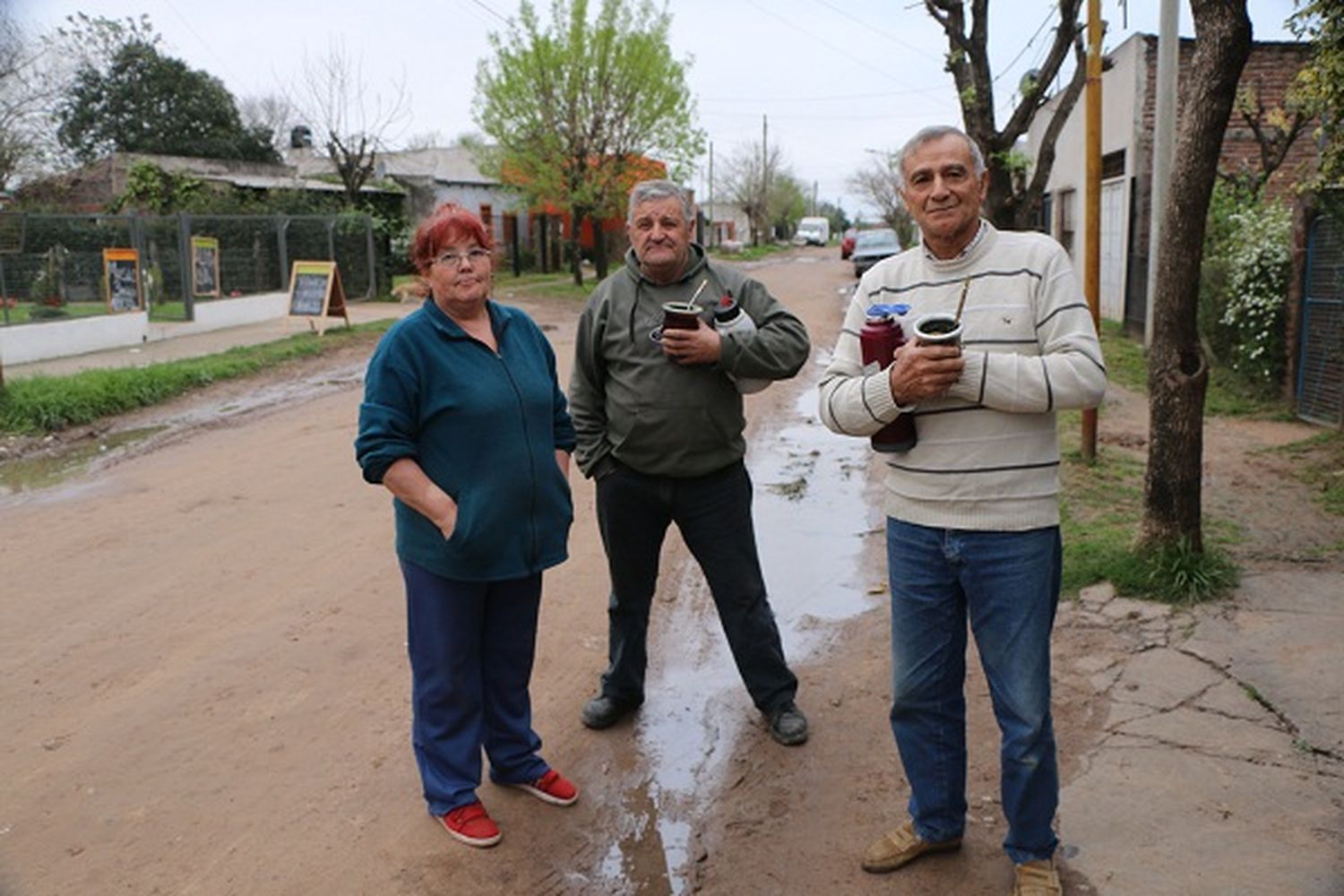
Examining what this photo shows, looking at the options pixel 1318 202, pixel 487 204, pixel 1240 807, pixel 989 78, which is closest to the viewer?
pixel 1240 807

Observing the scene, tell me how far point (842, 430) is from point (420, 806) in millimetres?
1988

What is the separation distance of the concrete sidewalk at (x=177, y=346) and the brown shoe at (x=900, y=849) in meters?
12.8

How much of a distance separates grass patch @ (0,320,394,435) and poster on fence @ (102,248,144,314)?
7.59 ft

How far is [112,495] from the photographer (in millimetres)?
8648

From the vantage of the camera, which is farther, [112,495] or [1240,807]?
[112,495]

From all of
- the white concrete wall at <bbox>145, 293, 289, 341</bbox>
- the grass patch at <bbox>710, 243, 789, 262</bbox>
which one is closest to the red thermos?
the white concrete wall at <bbox>145, 293, 289, 341</bbox>

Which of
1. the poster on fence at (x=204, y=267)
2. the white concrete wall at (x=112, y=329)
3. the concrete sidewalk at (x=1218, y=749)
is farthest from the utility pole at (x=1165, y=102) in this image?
the poster on fence at (x=204, y=267)

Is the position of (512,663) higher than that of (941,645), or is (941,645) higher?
(941,645)

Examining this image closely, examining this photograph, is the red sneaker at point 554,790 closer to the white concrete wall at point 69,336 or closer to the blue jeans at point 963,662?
the blue jeans at point 963,662

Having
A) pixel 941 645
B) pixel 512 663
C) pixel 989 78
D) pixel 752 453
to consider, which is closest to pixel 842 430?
pixel 941 645

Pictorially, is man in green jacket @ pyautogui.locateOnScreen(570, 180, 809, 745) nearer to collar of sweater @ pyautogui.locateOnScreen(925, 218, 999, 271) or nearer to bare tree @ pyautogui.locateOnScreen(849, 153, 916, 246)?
collar of sweater @ pyautogui.locateOnScreen(925, 218, 999, 271)

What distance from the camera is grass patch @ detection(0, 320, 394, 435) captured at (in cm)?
1127

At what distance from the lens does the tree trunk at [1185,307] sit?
5.39 m

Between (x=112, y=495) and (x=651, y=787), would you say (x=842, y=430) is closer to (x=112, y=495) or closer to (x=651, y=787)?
(x=651, y=787)
